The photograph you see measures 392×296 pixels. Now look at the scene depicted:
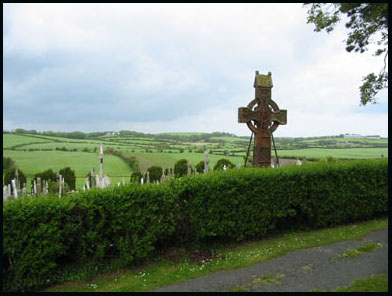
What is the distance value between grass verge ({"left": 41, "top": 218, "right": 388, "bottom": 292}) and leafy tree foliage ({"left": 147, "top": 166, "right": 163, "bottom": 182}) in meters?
13.6

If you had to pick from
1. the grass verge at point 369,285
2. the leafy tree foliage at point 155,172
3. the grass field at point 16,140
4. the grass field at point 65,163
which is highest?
the grass field at point 16,140

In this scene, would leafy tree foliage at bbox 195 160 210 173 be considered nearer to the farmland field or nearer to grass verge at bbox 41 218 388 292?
the farmland field

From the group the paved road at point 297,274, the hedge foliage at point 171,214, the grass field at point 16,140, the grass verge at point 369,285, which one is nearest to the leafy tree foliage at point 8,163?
the grass field at point 16,140

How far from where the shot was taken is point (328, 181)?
31.8ft

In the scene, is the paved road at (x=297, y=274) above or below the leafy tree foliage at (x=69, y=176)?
below

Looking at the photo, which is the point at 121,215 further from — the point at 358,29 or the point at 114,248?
the point at 358,29

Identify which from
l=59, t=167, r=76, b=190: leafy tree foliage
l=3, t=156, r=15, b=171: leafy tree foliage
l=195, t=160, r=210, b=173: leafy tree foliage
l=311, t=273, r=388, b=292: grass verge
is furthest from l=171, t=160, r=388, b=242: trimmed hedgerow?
l=3, t=156, r=15, b=171: leafy tree foliage

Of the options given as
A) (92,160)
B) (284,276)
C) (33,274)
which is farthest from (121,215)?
(92,160)

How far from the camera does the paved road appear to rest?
5.67m

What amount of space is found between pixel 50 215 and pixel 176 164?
1613 cm

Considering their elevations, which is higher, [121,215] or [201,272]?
[121,215]

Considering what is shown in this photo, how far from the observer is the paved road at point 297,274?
18.6ft

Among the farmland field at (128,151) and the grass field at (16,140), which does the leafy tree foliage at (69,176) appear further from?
the grass field at (16,140)

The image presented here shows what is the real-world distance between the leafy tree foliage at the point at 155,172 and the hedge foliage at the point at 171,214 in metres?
13.3
